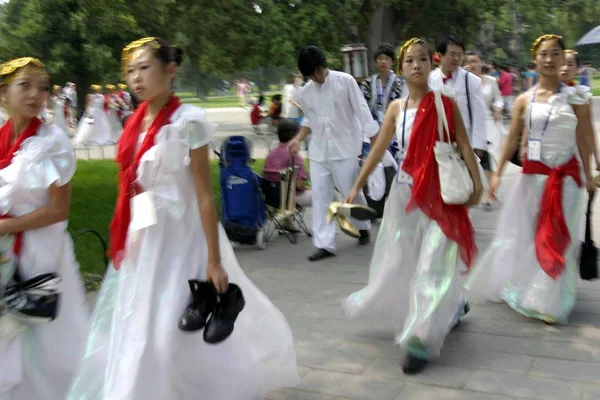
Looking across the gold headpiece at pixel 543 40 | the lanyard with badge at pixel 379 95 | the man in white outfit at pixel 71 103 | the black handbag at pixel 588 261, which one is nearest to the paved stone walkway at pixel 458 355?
the black handbag at pixel 588 261

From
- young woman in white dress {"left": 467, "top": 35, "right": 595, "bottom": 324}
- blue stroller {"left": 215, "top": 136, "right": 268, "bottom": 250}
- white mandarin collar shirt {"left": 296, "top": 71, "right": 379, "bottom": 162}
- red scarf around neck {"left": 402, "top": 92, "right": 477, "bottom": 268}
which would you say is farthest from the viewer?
blue stroller {"left": 215, "top": 136, "right": 268, "bottom": 250}

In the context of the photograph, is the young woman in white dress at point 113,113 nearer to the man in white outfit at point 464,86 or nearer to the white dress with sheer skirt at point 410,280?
the man in white outfit at point 464,86

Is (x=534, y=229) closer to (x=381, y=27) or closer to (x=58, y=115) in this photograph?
(x=58, y=115)

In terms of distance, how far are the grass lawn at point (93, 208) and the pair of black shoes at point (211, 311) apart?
3553 mm

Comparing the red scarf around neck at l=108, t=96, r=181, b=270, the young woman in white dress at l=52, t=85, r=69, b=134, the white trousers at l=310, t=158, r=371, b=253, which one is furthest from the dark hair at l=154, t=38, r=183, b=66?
the white trousers at l=310, t=158, r=371, b=253

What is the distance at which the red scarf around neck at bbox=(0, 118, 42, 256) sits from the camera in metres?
3.46

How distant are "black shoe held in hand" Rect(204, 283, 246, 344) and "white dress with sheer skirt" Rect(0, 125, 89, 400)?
0.79 m

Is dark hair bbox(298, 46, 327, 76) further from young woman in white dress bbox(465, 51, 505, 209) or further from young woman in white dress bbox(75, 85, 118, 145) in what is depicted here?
young woman in white dress bbox(75, 85, 118, 145)

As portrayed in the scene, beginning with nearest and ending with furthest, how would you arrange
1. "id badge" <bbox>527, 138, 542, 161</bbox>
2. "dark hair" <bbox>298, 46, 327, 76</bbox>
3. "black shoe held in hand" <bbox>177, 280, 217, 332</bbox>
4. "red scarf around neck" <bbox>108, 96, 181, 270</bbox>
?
"black shoe held in hand" <bbox>177, 280, 217, 332</bbox> → "red scarf around neck" <bbox>108, 96, 181, 270</bbox> → "id badge" <bbox>527, 138, 542, 161</bbox> → "dark hair" <bbox>298, 46, 327, 76</bbox>

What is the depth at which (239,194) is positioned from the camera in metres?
7.81

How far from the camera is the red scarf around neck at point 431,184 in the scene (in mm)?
4395

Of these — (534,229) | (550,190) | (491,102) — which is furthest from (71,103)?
(550,190)

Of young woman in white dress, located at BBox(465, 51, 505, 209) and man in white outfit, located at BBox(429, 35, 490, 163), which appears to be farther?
young woman in white dress, located at BBox(465, 51, 505, 209)

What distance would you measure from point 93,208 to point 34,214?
669 cm
